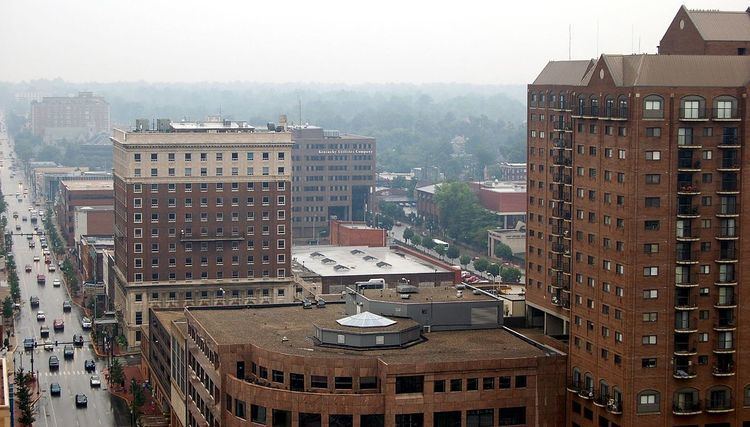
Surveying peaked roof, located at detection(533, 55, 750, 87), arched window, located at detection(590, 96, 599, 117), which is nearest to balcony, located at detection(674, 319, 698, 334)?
arched window, located at detection(590, 96, 599, 117)

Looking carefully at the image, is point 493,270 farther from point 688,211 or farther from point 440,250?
point 688,211

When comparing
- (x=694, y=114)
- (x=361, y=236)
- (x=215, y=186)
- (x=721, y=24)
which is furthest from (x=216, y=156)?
(x=694, y=114)

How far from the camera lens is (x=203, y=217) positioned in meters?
127

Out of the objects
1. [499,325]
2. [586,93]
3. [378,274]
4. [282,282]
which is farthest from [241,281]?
[586,93]

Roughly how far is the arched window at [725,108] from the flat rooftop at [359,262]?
64.1 metres

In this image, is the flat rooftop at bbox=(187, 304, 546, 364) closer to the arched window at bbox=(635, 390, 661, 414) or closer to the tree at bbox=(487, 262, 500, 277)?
the arched window at bbox=(635, 390, 661, 414)

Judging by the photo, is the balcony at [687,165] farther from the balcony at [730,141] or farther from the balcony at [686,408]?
the balcony at [686,408]

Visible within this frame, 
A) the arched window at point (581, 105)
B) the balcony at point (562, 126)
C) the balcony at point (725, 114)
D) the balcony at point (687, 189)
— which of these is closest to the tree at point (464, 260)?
the balcony at point (562, 126)

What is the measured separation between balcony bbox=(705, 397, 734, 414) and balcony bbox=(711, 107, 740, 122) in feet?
48.4

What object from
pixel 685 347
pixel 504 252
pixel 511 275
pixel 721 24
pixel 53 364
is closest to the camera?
pixel 685 347

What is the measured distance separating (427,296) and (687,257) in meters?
20.1

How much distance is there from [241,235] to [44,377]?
21333 millimetres

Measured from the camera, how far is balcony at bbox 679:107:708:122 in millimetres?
73562

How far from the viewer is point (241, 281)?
421 ft
